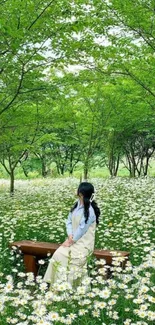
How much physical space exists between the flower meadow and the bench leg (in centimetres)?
17

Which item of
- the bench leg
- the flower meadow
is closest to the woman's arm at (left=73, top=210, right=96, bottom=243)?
the flower meadow

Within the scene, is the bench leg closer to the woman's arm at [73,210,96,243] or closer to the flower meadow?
the flower meadow

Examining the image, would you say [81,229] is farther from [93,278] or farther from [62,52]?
[62,52]

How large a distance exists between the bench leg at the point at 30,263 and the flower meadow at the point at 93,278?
0.17 metres

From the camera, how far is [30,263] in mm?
5758

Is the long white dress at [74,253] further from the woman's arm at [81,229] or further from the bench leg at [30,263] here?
the bench leg at [30,263]

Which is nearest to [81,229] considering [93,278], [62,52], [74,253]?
[74,253]

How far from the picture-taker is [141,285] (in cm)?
351

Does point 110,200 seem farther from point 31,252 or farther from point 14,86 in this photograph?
point 31,252

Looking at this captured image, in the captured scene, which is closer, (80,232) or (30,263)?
(80,232)

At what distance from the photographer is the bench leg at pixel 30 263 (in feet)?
18.8

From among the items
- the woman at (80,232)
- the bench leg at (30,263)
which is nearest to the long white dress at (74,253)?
the woman at (80,232)

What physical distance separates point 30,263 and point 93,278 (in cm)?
148

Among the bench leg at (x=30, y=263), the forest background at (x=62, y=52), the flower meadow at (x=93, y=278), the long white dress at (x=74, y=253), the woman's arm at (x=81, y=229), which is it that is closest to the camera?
the flower meadow at (x=93, y=278)
